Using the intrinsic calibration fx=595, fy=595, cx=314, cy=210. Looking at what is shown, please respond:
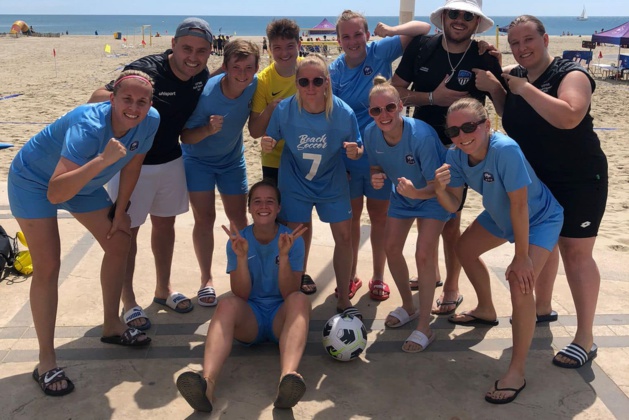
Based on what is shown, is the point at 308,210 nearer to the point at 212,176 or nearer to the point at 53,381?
the point at 212,176

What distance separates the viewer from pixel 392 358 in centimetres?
393

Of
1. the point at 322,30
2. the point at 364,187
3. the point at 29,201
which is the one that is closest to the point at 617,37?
the point at 322,30

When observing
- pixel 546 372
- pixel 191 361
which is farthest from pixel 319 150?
pixel 546 372

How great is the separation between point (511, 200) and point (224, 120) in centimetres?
212

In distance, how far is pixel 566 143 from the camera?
12.0 ft

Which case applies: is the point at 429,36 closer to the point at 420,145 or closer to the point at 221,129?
the point at 420,145

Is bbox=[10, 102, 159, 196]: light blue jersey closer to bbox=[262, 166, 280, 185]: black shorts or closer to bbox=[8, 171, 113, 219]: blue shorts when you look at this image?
bbox=[8, 171, 113, 219]: blue shorts

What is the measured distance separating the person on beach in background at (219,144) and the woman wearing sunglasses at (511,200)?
61.5 inches

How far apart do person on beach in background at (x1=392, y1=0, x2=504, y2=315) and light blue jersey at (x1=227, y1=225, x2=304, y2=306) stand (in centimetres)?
104

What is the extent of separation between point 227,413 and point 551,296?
2.65 m

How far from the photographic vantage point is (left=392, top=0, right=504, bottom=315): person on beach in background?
4.13 m

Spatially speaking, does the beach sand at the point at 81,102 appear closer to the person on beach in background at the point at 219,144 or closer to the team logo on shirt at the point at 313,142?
the person on beach in background at the point at 219,144

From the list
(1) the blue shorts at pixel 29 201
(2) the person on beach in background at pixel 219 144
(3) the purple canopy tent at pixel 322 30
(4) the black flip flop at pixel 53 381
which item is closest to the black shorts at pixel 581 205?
(2) the person on beach in background at pixel 219 144

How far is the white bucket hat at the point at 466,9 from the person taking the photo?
404 centimetres
